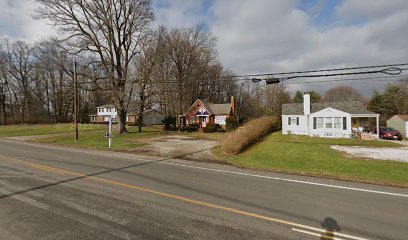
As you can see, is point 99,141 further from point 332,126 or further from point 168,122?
point 332,126

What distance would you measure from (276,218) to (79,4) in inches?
1344

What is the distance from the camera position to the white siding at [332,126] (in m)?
29.8

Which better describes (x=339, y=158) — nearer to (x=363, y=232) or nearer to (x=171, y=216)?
(x=363, y=232)

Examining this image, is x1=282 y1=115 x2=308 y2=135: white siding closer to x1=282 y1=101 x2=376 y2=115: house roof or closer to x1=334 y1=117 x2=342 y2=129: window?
x1=282 y1=101 x2=376 y2=115: house roof

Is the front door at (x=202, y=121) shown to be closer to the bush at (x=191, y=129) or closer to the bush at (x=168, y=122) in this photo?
the bush at (x=191, y=129)

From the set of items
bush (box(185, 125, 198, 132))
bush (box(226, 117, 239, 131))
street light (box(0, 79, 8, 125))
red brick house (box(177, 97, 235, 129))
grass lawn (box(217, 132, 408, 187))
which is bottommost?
grass lawn (box(217, 132, 408, 187))

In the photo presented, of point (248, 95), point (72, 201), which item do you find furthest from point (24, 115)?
point (72, 201)

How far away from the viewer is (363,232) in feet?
17.6

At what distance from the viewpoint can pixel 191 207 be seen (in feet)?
21.9

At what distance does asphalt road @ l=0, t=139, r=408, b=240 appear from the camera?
525 centimetres

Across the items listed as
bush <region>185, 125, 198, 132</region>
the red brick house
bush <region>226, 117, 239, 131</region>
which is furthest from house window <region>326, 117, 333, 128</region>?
bush <region>185, 125, 198, 132</region>

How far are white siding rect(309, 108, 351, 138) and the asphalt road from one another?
2279 cm

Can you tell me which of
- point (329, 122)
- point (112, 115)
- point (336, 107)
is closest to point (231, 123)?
point (329, 122)

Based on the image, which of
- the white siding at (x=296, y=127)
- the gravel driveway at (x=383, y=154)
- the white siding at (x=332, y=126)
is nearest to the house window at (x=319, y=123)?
the white siding at (x=332, y=126)
